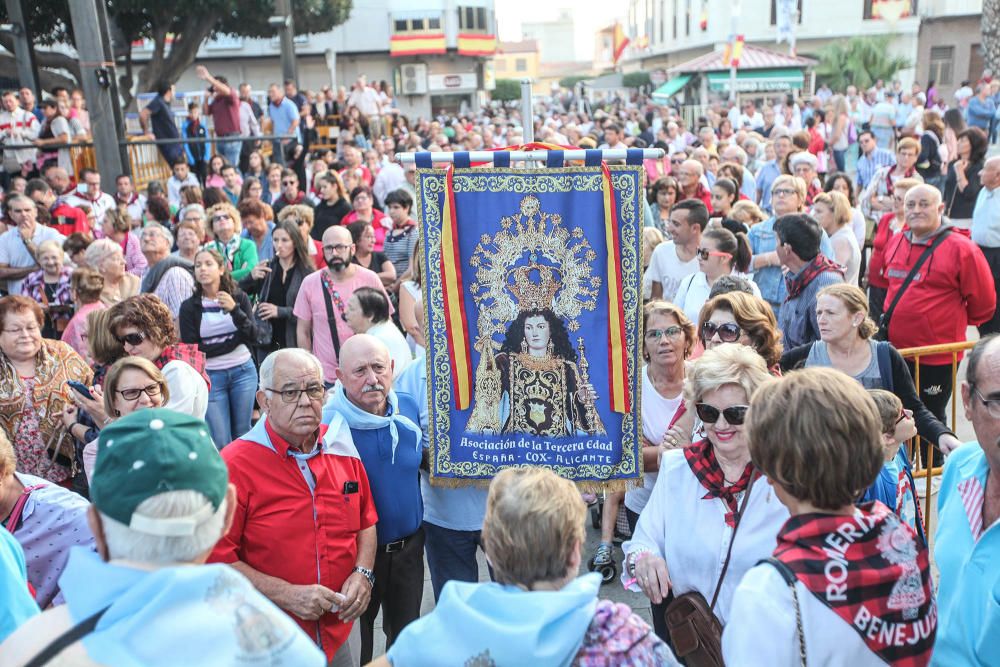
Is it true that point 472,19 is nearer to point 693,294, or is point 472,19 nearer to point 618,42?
point 618,42

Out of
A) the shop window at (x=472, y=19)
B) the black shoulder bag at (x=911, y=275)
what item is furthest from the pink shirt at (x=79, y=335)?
the shop window at (x=472, y=19)

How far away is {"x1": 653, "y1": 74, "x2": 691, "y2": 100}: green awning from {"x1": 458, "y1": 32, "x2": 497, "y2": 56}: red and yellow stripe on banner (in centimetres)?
1185

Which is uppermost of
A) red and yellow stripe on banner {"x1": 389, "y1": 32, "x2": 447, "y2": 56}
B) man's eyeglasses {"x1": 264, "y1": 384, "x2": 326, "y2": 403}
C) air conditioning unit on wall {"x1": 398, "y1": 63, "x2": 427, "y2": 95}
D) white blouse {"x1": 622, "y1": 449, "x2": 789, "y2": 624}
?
red and yellow stripe on banner {"x1": 389, "y1": 32, "x2": 447, "y2": 56}

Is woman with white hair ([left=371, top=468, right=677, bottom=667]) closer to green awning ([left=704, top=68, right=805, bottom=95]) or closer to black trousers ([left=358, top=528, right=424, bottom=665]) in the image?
black trousers ([left=358, top=528, right=424, bottom=665])

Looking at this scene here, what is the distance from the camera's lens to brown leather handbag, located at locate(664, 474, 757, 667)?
2.64m

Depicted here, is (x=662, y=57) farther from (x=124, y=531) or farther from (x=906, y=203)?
(x=124, y=531)

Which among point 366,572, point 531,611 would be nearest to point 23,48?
point 366,572

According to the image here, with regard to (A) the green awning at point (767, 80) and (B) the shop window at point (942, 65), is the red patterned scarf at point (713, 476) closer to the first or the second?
(A) the green awning at point (767, 80)

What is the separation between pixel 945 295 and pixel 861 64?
37.3m

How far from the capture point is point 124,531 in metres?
1.80

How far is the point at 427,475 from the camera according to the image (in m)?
3.88

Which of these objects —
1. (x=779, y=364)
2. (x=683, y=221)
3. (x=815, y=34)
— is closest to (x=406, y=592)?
(x=779, y=364)

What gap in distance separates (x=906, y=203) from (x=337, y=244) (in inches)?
153

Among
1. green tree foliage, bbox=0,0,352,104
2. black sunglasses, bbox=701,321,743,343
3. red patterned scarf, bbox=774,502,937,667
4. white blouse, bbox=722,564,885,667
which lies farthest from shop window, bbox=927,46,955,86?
white blouse, bbox=722,564,885,667
